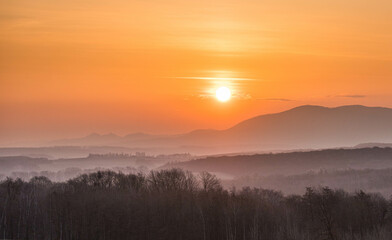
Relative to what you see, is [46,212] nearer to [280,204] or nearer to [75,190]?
[75,190]

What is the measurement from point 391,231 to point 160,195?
40887 millimetres

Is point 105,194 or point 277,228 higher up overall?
point 105,194

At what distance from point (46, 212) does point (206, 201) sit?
79.9 ft

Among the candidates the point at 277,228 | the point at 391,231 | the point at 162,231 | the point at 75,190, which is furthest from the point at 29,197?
the point at 391,231

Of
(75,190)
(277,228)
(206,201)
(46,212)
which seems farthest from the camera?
(75,190)

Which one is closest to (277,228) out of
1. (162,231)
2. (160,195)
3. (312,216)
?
(312,216)

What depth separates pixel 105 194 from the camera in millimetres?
107875

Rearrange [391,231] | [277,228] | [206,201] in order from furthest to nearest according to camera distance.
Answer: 1. [206,201]
2. [277,228]
3. [391,231]

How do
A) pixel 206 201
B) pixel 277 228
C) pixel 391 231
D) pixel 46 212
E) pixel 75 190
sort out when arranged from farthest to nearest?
pixel 75 190
pixel 206 201
pixel 46 212
pixel 277 228
pixel 391 231

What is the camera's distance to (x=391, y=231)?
8019cm

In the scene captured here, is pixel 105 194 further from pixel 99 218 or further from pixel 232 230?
pixel 232 230

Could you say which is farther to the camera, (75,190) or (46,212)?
(75,190)

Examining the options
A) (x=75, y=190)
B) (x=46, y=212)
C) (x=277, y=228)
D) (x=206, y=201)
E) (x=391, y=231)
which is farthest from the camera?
(x=75, y=190)

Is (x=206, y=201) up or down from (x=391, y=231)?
up
